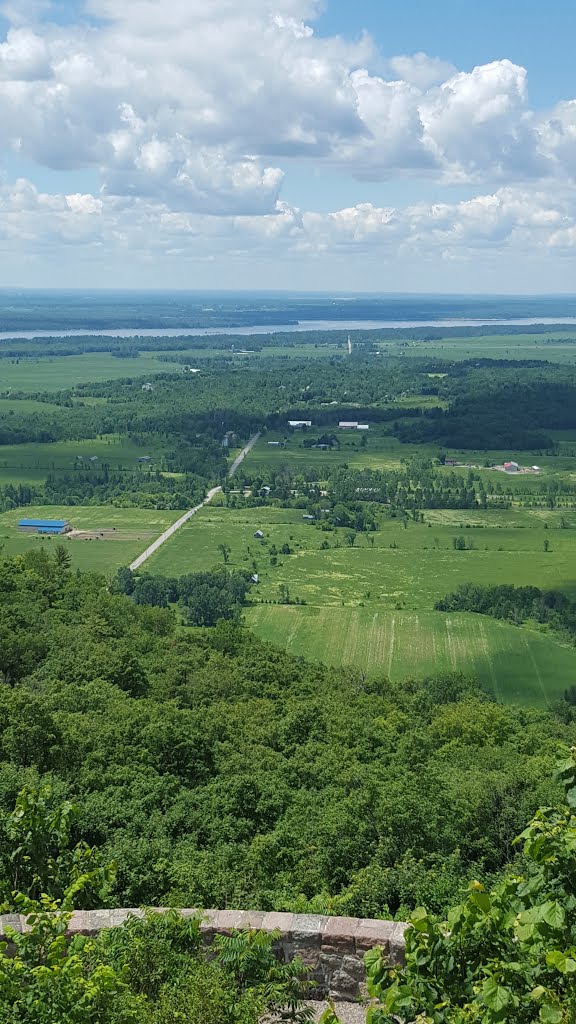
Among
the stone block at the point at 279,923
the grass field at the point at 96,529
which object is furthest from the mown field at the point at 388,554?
the stone block at the point at 279,923

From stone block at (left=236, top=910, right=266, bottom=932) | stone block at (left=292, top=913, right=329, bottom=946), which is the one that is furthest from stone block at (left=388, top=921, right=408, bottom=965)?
stone block at (left=236, top=910, right=266, bottom=932)

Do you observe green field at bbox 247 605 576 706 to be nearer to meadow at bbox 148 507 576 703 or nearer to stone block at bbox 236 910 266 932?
meadow at bbox 148 507 576 703

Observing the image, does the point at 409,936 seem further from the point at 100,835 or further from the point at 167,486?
the point at 167,486

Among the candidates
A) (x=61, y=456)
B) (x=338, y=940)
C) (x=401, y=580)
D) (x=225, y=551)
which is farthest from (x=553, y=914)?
(x=61, y=456)

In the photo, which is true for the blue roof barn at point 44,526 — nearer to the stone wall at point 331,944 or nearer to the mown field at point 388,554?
the mown field at point 388,554

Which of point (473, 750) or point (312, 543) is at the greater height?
point (473, 750)

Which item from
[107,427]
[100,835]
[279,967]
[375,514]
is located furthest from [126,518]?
[279,967]

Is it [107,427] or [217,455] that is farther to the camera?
[107,427]

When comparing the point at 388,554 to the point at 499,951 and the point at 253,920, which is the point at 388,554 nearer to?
the point at 253,920
